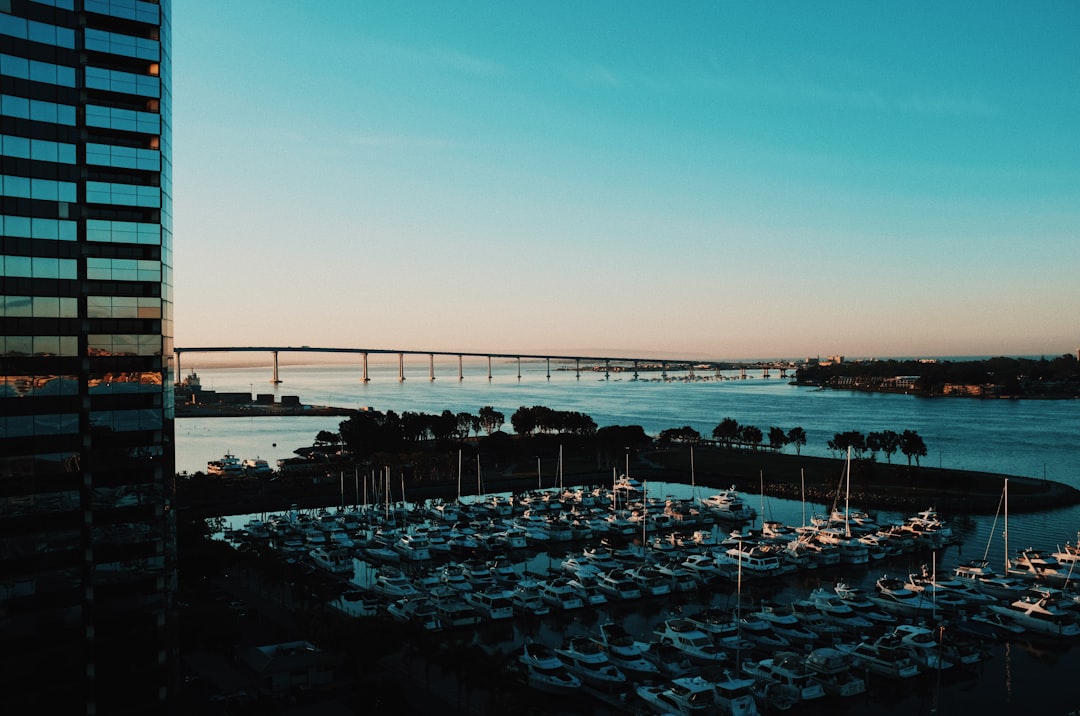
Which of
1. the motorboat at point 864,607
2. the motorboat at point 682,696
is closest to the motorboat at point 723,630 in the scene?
the motorboat at point 682,696

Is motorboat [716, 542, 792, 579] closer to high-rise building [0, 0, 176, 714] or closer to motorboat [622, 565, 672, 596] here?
motorboat [622, 565, 672, 596]

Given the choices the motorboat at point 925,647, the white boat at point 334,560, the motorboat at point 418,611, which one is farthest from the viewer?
the white boat at point 334,560

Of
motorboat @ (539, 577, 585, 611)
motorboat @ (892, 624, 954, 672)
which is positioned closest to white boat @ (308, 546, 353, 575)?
motorboat @ (539, 577, 585, 611)

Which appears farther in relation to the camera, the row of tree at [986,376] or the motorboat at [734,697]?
the row of tree at [986,376]

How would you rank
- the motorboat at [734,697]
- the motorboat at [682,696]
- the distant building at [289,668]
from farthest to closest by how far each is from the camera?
the distant building at [289,668] < the motorboat at [682,696] < the motorboat at [734,697]

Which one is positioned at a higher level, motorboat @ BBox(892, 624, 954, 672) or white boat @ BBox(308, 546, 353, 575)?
motorboat @ BBox(892, 624, 954, 672)

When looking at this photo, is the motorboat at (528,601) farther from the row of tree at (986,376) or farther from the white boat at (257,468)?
the row of tree at (986,376)
